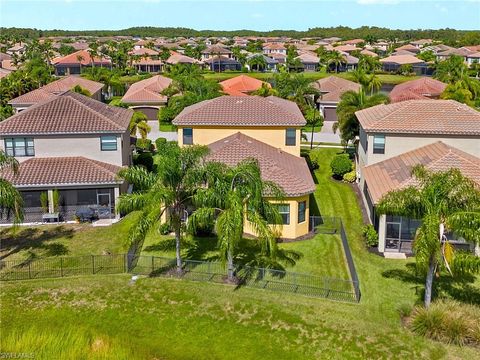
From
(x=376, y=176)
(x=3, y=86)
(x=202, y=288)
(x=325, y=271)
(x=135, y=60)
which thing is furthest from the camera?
(x=135, y=60)

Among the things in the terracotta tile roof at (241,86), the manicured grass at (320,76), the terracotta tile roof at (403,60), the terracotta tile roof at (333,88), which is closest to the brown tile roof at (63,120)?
the terracotta tile roof at (241,86)

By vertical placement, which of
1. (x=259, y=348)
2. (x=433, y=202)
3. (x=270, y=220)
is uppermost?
(x=433, y=202)

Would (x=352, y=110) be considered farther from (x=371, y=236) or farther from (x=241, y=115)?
(x=371, y=236)

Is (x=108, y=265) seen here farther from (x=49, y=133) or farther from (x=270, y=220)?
(x=49, y=133)

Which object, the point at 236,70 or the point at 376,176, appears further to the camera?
the point at 236,70

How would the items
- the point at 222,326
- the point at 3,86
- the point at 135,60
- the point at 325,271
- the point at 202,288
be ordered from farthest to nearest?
the point at 135,60
the point at 3,86
the point at 325,271
the point at 202,288
the point at 222,326

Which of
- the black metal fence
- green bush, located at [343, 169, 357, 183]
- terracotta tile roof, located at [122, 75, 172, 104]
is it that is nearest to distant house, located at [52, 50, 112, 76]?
terracotta tile roof, located at [122, 75, 172, 104]

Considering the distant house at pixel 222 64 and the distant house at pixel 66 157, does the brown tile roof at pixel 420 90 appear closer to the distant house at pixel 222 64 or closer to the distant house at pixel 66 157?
the distant house at pixel 66 157

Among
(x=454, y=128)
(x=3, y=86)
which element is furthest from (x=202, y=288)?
(x=3, y=86)
